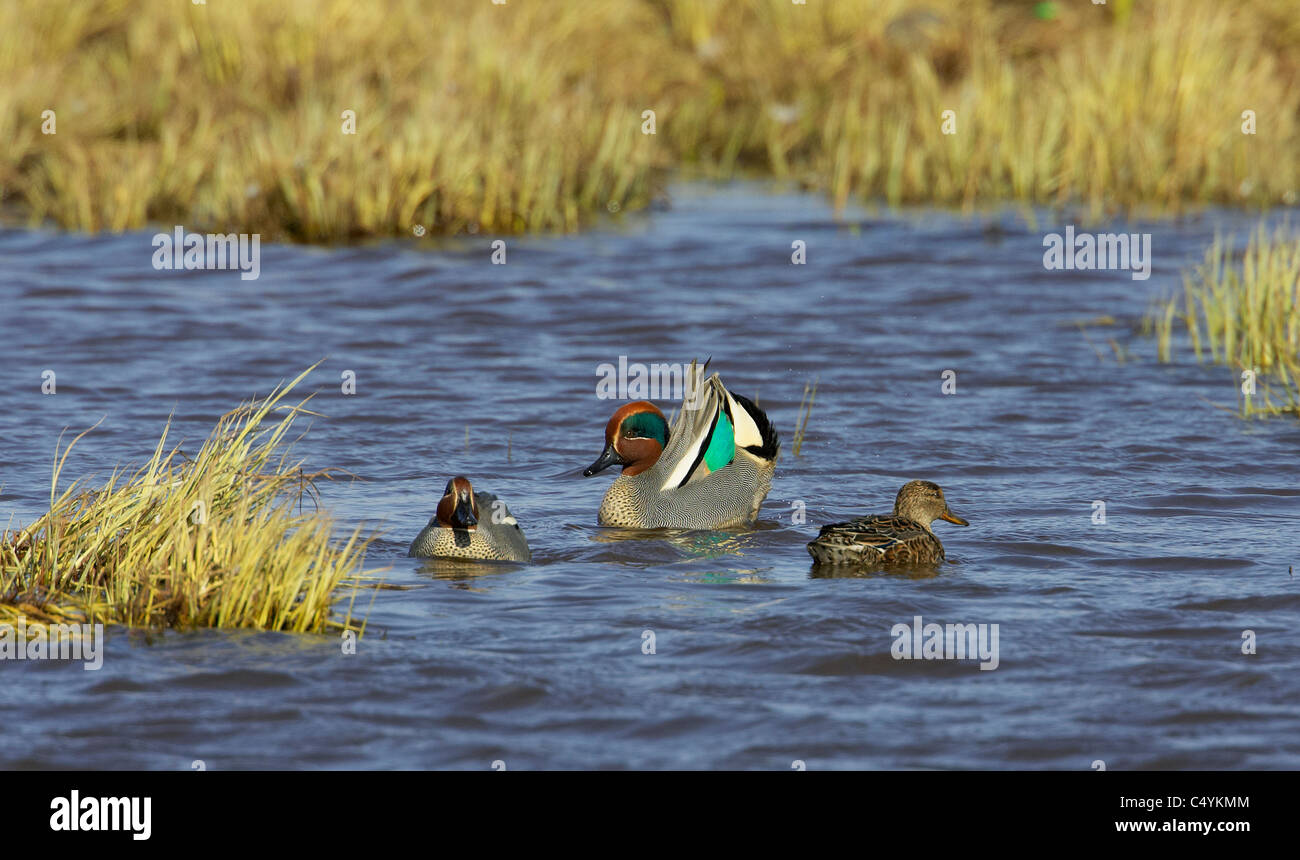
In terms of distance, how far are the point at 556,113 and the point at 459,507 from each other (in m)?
9.41

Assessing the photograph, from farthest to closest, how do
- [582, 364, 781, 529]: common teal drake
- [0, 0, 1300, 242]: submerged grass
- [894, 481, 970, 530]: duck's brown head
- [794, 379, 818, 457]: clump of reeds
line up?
[0, 0, 1300, 242]: submerged grass → [794, 379, 818, 457]: clump of reeds → [582, 364, 781, 529]: common teal drake → [894, 481, 970, 530]: duck's brown head

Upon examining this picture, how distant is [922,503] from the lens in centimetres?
773

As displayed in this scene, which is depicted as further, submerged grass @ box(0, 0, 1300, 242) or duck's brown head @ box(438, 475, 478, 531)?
submerged grass @ box(0, 0, 1300, 242)

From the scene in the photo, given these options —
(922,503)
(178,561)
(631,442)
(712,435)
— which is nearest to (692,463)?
(712,435)

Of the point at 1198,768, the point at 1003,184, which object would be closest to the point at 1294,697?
the point at 1198,768

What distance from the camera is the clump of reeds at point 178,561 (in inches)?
247

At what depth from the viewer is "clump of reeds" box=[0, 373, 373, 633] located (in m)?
6.26

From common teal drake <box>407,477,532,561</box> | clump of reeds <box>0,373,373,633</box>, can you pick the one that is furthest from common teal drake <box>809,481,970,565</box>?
clump of reeds <box>0,373,373,633</box>

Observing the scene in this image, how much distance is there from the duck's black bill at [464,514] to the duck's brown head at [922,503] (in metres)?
1.75

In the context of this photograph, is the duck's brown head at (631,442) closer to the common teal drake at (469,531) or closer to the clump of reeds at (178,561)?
the common teal drake at (469,531)

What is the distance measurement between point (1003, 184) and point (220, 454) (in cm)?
1121

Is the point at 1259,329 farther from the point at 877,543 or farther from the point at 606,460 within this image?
the point at 877,543

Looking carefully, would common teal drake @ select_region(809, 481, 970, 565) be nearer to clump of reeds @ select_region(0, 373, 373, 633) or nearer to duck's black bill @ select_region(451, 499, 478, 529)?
duck's black bill @ select_region(451, 499, 478, 529)

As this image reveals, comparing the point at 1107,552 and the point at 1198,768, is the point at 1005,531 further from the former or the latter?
the point at 1198,768
